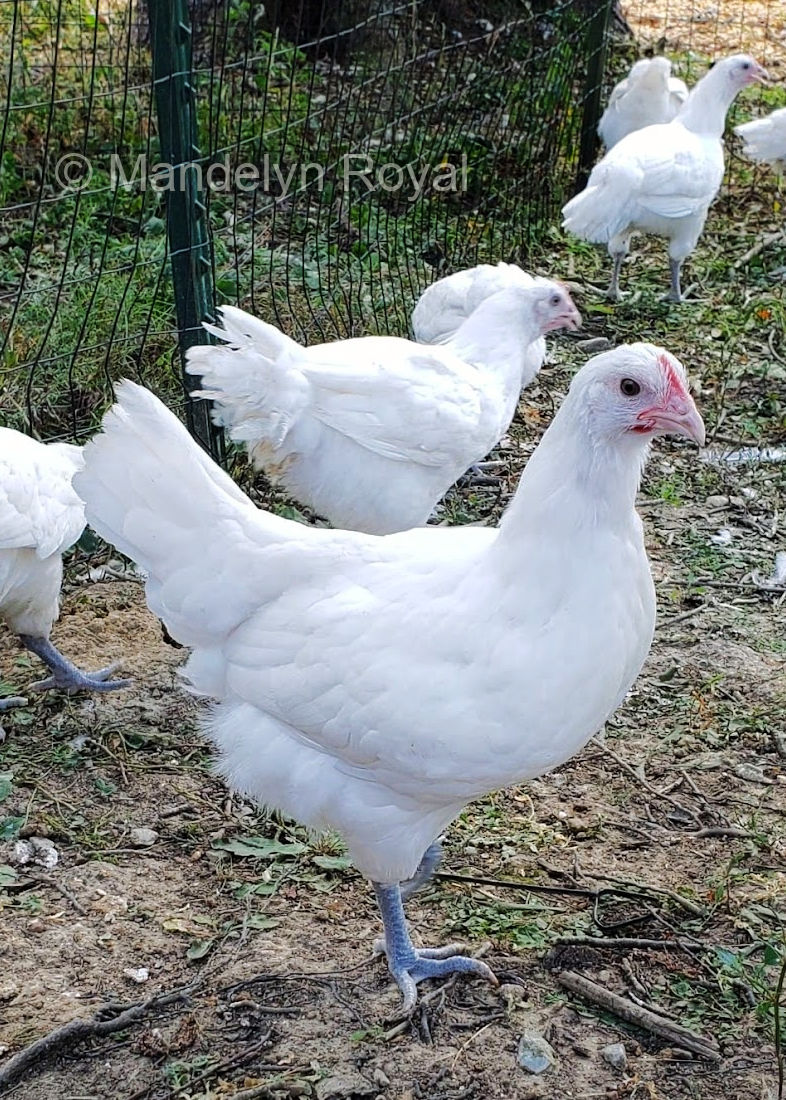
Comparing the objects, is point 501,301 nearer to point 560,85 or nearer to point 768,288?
point 768,288

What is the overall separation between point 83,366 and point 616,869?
3324 millimetres

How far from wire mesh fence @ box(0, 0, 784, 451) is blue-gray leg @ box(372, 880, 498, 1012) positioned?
8.36 feet

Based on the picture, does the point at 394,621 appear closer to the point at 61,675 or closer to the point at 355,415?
the point at 355,415

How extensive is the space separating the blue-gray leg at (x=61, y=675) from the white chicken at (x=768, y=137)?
588 cm

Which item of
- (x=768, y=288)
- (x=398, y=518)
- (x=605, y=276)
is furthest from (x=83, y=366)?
(x=768, y=288)

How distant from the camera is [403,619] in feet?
9.48

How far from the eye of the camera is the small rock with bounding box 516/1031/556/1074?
2.95 metres

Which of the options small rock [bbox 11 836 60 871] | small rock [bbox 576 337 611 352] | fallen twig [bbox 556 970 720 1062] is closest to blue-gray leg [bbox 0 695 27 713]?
small rock [bbox 11 836 60 871]

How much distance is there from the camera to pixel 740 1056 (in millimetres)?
2967

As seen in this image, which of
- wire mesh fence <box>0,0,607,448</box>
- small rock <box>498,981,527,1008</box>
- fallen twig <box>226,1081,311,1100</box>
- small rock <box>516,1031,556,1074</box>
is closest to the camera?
fallen twig <box>226,1081,311,1100</box>

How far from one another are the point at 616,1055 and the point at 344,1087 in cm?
65

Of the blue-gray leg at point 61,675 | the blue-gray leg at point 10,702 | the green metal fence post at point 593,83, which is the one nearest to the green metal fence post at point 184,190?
the blue-gray leg at point 61,675

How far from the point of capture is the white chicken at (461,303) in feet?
17.7

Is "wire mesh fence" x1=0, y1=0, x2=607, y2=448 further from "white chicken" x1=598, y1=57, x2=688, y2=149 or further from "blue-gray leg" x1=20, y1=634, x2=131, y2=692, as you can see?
"blue-gray leg" x1=20, y1=634, x2=131, y2=692
